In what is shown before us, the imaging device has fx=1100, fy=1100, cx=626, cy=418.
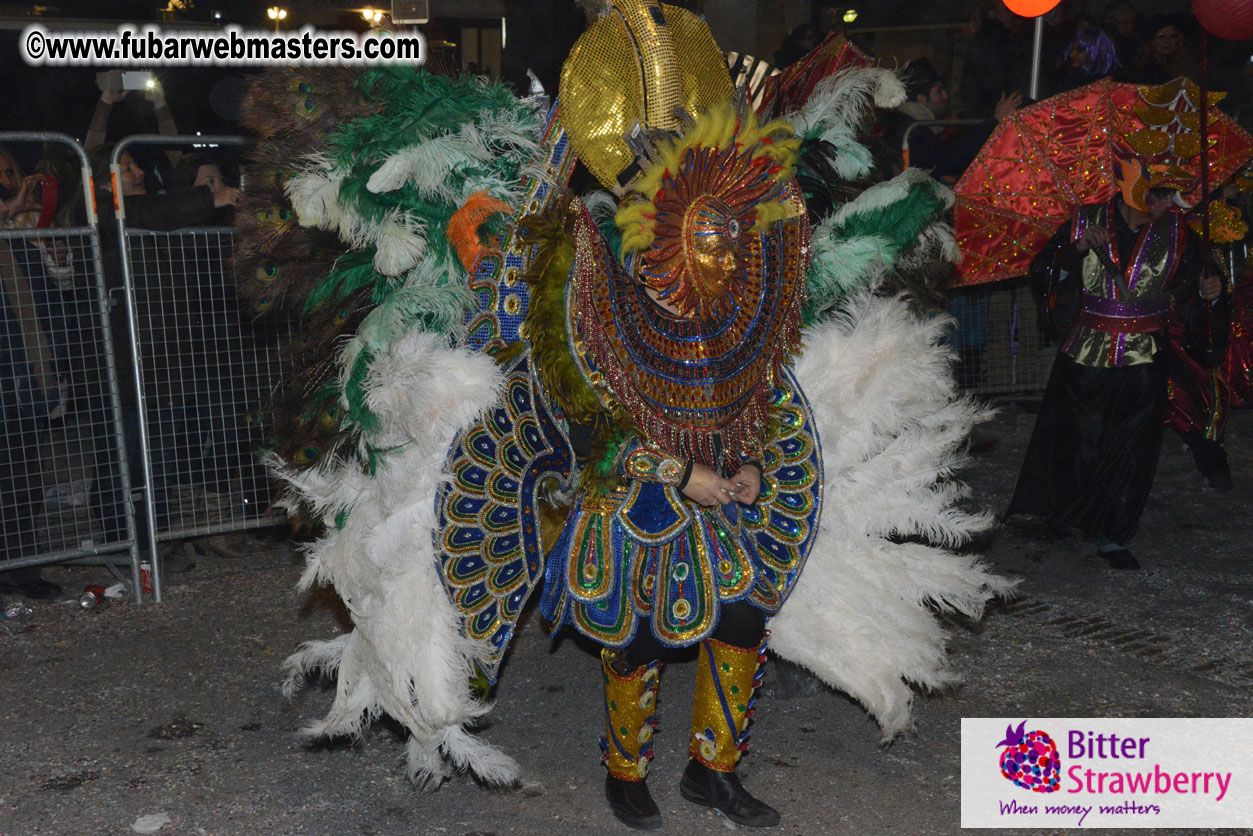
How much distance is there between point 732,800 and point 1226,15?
15.6 ft

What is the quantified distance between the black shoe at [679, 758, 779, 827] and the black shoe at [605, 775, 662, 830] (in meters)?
0.17

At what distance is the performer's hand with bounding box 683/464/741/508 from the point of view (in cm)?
301

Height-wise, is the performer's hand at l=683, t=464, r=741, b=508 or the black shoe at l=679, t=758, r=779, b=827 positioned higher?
the performer's hand at l=683, t=464, r=741, b=508

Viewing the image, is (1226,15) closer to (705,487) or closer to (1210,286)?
(1210,286)

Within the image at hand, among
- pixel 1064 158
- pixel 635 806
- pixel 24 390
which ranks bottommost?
pixel 635 806

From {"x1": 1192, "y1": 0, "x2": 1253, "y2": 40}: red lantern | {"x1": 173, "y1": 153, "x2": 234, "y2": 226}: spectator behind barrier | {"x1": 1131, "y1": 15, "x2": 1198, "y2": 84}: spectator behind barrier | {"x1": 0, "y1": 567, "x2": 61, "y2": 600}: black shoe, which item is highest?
{"x1": 1131, "y1": 15, "x2": 1198, "y2": 84}: spectator behind barrier

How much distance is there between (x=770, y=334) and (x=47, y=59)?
20.8 feet

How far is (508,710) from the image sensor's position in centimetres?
417

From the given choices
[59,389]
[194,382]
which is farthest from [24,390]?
[194,382]

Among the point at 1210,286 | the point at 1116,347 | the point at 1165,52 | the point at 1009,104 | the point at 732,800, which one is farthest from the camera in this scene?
the point at 1165,52

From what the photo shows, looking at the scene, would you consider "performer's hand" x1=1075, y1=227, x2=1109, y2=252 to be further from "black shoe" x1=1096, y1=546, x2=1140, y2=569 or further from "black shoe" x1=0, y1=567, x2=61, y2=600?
"black shoe" x1=0, y1=567, x2=61, y2=600

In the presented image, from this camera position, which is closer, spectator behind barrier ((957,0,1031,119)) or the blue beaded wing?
the blue beaded wing

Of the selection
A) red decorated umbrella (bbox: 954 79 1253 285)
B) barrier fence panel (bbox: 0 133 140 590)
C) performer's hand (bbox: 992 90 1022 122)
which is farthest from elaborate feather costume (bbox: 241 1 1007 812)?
performer's hand (bbox: 992 90 1022 122)

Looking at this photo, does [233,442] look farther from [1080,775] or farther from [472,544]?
[1080,775]
